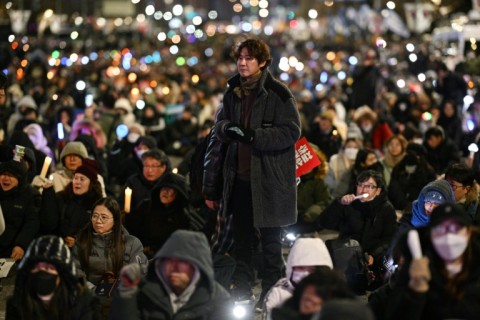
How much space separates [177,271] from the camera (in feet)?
20.6

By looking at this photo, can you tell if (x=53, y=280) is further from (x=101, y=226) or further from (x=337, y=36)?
(x=337, y=36)

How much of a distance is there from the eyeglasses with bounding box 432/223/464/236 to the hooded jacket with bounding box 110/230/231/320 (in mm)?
1255

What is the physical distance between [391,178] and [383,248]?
3.50 metres

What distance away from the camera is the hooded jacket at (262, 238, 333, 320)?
21.8ft

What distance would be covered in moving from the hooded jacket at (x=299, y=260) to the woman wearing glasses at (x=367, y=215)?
3379mm

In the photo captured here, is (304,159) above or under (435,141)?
under

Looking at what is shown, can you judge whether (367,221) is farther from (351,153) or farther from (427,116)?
(427,116)

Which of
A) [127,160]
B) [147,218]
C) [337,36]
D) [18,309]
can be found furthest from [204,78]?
[337,36]

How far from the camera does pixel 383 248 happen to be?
31.9ft

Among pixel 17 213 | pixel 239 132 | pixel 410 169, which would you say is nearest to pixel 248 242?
pixel 239 132

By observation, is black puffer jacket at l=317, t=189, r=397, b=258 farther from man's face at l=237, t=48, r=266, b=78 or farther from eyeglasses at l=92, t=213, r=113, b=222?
man's face at l=237, t=48, r=266, b=78

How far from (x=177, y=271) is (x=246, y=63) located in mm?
1987

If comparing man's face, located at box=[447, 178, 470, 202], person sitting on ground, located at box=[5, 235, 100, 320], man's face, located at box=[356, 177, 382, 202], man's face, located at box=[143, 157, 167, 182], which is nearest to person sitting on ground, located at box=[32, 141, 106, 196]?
man's face, located at box=[143, 157, 167, 182]

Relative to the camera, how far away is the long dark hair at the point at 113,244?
8438 mm
